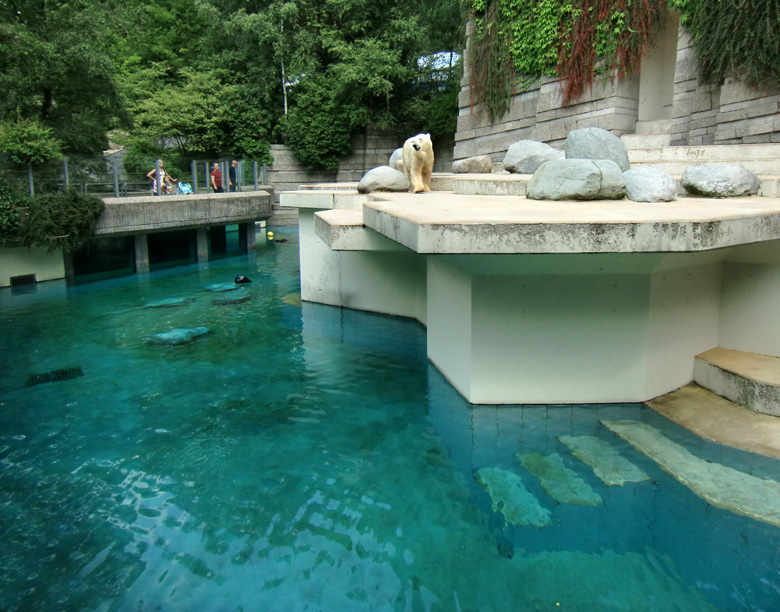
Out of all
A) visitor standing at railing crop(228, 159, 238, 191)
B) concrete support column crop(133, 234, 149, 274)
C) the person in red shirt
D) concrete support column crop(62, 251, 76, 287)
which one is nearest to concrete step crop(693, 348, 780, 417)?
concrete support column crop(62, 251, 76, 287)

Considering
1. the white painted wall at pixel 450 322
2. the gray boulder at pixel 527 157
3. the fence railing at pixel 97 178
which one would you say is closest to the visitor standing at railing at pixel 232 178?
the fence railing at pixel 97 178

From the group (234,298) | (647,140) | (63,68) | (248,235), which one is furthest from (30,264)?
(647,140)

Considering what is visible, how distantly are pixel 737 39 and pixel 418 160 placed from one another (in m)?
6.15

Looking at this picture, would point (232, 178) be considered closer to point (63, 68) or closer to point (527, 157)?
point (63, 68)

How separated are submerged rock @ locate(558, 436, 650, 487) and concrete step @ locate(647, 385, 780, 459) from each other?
0.89m

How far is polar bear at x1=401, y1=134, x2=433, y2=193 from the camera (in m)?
A: 9.95

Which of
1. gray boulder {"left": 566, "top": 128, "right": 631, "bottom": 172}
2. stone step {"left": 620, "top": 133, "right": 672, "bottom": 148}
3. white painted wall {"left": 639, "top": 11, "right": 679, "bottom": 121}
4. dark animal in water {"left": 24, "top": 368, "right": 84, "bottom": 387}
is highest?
white painted wall {"left": 639, "top": 11, "right": 679, "bottom": 121}

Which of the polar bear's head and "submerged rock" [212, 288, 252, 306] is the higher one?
the polar bear's head

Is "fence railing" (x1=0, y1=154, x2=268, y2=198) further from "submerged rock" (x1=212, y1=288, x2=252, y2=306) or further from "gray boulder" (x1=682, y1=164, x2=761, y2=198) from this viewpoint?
"gray boulder" (x1=682, y1=164, x2=761, y2=198)

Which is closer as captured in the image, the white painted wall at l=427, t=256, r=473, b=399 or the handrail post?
the white painted wall at l=427, t=256, r=473, b=399

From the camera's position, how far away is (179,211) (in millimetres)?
15547

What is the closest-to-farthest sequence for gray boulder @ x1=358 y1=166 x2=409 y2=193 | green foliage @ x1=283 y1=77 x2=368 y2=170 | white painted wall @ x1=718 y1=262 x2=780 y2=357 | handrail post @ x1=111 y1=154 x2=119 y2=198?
white painted wall @ x1=718 y1=262 x2=780 y2=357
gray boulder @ x1=358 y1=166 x2=409 y2=193
handrail post @ x1=111 y1=154 x2=119 y2=198
green foliage @ x1=283 y1=77 x2=368 y2=170

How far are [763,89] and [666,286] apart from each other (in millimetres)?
7062

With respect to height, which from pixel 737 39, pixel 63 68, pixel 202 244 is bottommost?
pixel 202 244
